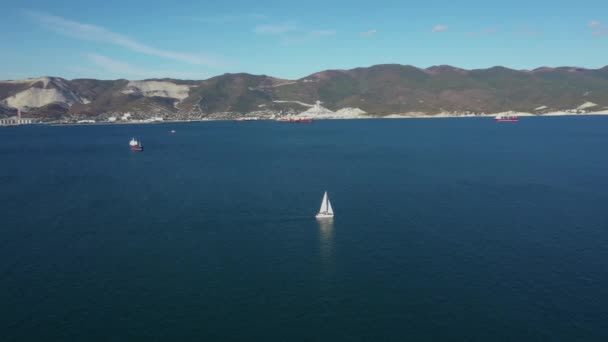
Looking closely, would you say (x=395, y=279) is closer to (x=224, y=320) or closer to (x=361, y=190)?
(x=224, y=320)

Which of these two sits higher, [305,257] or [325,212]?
[325,212]

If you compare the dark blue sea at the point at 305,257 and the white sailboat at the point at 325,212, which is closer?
the dark blue sea at the point at 305,257

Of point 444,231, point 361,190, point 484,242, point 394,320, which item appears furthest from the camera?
point 361,190

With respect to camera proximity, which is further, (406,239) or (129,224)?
(129,224)

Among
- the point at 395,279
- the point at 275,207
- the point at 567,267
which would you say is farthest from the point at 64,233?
the point at 567,267

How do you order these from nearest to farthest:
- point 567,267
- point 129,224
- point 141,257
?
point 567,267, point 141,257, point 129,224

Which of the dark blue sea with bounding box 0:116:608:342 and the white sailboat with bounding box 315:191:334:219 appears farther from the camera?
the white sailboat with bounding box 315:191:334:219

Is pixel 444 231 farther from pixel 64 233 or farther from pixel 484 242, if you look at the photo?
pixel 64 233

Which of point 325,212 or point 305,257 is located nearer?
point 305,257
